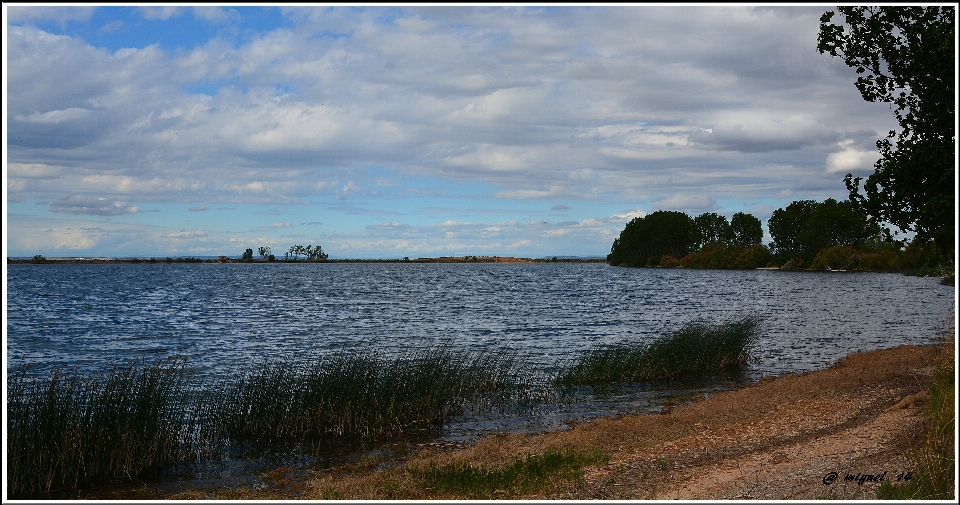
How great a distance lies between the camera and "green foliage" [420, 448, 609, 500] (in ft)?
38.9

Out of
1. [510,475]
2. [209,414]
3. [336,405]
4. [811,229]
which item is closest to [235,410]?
[209,414]

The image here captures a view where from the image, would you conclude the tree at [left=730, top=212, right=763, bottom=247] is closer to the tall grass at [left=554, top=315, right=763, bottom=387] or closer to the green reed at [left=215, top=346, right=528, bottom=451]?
the tall grass at [left=554, top=315, right=763, bottom=387]

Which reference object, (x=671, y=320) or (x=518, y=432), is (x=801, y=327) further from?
(x=518, y=432)

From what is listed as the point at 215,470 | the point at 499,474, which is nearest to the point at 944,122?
the point at 499,474

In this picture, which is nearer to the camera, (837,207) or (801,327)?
(801,327)

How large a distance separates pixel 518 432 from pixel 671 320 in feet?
98.7

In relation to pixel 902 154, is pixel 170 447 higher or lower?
lower

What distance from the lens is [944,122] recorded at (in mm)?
14000

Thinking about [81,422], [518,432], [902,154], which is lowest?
[518,432]

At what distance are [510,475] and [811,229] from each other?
551 feet

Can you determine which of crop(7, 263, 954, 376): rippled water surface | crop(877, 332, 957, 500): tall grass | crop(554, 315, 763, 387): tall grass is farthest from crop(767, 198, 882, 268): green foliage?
crop(877, 332, 957, 500): tall grass

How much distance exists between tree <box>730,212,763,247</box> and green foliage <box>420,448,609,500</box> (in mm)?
191669

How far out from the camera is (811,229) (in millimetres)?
162250

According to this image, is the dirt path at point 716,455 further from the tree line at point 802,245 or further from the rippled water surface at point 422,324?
the tree line at point 802,245
